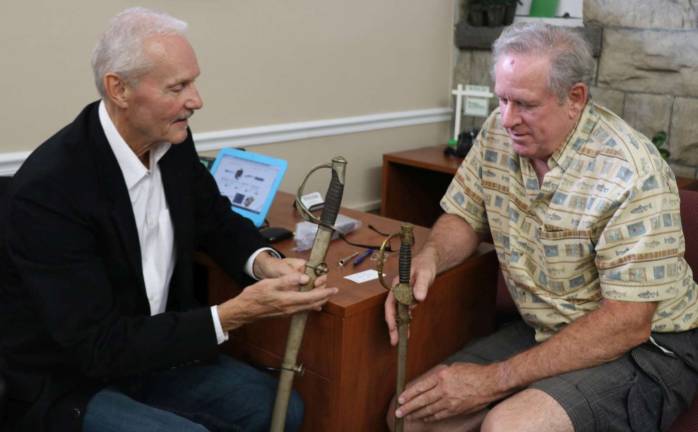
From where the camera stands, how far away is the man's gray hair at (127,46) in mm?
1296

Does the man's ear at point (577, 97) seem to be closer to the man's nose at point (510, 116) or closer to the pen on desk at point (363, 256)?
the man's nose at point (510, 116)

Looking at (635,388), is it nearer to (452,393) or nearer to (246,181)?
(452,393)

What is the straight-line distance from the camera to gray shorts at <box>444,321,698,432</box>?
1426 millimetres

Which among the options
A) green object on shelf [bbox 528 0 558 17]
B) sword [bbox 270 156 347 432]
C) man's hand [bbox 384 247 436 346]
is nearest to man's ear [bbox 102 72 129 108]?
sword [bbox 270 156 347 432]

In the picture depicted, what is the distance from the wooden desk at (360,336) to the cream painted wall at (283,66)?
2.57ft

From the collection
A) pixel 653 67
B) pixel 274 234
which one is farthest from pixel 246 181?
pixel 653 67

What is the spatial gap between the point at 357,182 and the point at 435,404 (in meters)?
1.63

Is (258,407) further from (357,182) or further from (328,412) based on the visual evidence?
(357,182)

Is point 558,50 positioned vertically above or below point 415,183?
above

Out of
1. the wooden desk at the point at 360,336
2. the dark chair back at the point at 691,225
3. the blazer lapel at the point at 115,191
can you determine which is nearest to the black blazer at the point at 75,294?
the blazer lapel at the point at 115,191

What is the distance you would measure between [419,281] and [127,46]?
732 mm

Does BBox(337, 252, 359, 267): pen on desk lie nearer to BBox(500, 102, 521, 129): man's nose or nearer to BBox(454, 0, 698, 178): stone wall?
BBox(500, 102, 521, 129): man's nose

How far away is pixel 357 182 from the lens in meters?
3.02

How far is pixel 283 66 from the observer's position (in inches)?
101
